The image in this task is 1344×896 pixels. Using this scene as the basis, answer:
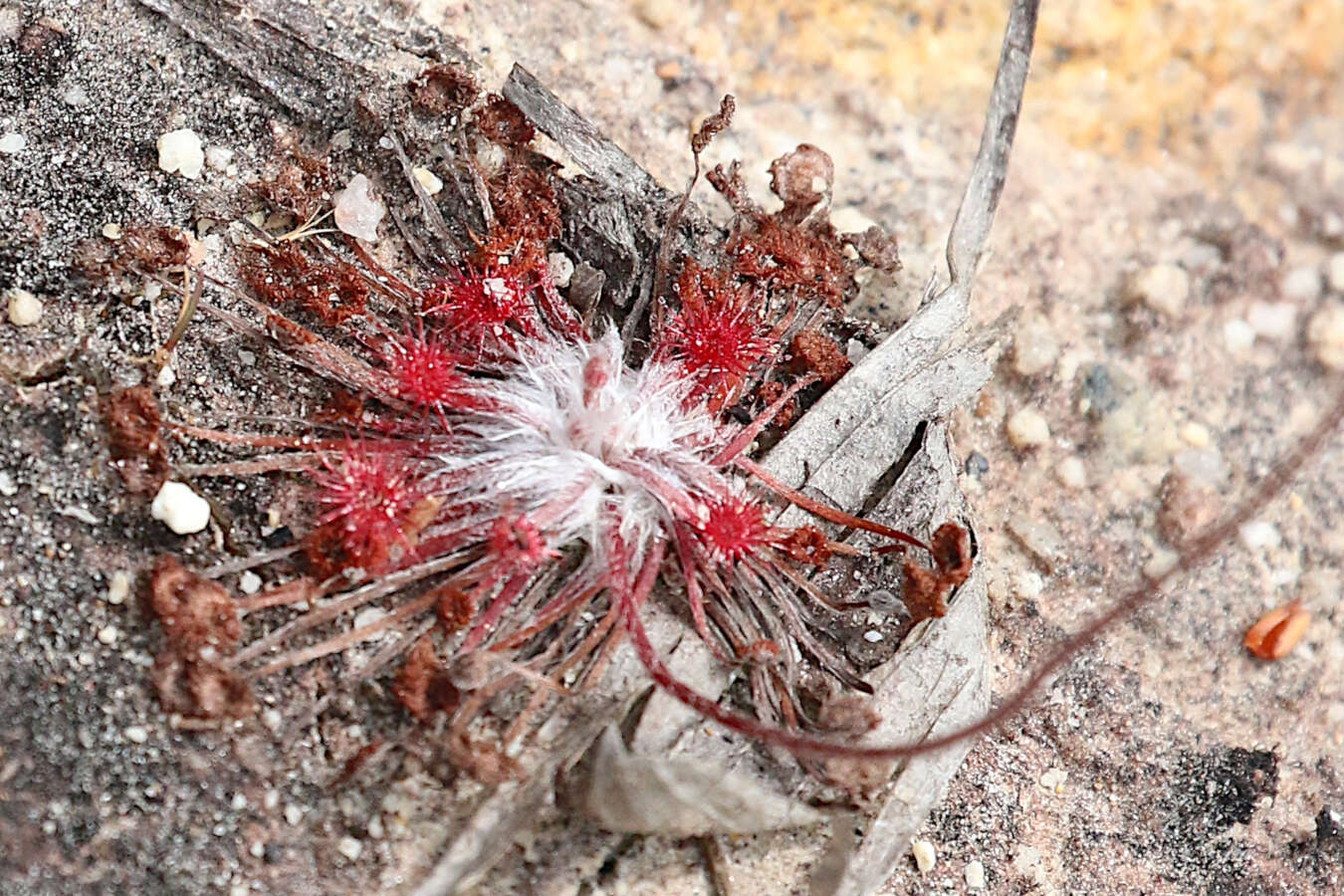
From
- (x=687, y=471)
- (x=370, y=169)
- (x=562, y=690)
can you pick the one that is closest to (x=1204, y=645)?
(x=687, y=471)

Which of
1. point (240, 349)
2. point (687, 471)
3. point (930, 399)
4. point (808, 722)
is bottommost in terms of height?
point (240, 349)

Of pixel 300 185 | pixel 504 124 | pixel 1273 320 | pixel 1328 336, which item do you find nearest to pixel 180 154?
pixel 300 185

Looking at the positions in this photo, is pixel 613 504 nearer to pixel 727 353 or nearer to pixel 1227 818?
pixel 727 353

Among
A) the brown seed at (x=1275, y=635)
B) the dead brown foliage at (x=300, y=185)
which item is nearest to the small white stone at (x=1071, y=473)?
the brown seed at (x=1275, y=635)

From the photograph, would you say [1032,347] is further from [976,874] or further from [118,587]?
[118,587]

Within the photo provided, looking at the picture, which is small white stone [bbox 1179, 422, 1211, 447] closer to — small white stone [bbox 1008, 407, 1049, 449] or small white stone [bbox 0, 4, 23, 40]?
small white stone [bbox 1008, 407, 1049, 449]

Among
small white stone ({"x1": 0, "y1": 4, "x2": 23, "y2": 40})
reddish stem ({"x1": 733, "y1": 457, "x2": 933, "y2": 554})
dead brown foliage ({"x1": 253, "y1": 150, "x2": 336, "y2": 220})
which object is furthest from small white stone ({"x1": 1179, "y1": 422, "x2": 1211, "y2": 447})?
small white stone ({"x1": 0, "y1": 4, "x2": 23, "y2": 40})

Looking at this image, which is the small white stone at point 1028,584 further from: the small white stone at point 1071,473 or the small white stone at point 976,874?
the small white stone at point 976,874
